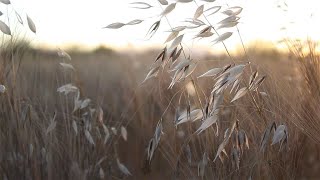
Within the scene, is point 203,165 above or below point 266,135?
below

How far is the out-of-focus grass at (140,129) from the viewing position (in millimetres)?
1854

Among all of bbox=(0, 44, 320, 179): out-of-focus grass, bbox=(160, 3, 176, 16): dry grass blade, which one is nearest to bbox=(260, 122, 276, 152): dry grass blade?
bbox=(0, 44, 320, 179): out-of-focus grass

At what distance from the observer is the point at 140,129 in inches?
99.7

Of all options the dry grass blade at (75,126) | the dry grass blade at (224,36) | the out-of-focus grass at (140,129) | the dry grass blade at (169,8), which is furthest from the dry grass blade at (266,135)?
the dry grass blade at (75,126)

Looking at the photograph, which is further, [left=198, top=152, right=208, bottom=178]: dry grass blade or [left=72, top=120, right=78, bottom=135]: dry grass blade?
[left=72, top=120, right=78, bottom=135]: dry grass blade

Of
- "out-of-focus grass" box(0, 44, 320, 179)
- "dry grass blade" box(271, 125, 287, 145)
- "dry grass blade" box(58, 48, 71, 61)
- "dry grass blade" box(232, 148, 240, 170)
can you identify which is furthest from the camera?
"dry grass blade" box(58, 48, 71, 61)

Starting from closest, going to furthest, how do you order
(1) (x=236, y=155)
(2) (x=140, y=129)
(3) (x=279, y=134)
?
(3) (x=279, y=134) → (1) (x=236, y=155) → (2) (x=140, y=129)

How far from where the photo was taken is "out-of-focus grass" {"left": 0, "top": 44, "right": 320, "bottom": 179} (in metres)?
1.85

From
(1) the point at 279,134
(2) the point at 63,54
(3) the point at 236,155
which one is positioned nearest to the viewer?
(1) the point at 279,134

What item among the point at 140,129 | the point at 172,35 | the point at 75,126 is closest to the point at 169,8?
the point at 172,35

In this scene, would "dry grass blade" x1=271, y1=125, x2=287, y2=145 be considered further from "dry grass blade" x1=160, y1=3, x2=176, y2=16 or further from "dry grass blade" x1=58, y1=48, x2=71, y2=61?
"dry grass blade" x1=58, y1=48, x2=71, y2=61

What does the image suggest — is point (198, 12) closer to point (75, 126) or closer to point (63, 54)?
point (63, 54)

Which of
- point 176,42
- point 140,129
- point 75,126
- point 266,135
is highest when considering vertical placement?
point 176,42

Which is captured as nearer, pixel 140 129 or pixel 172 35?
pixel 172 35
